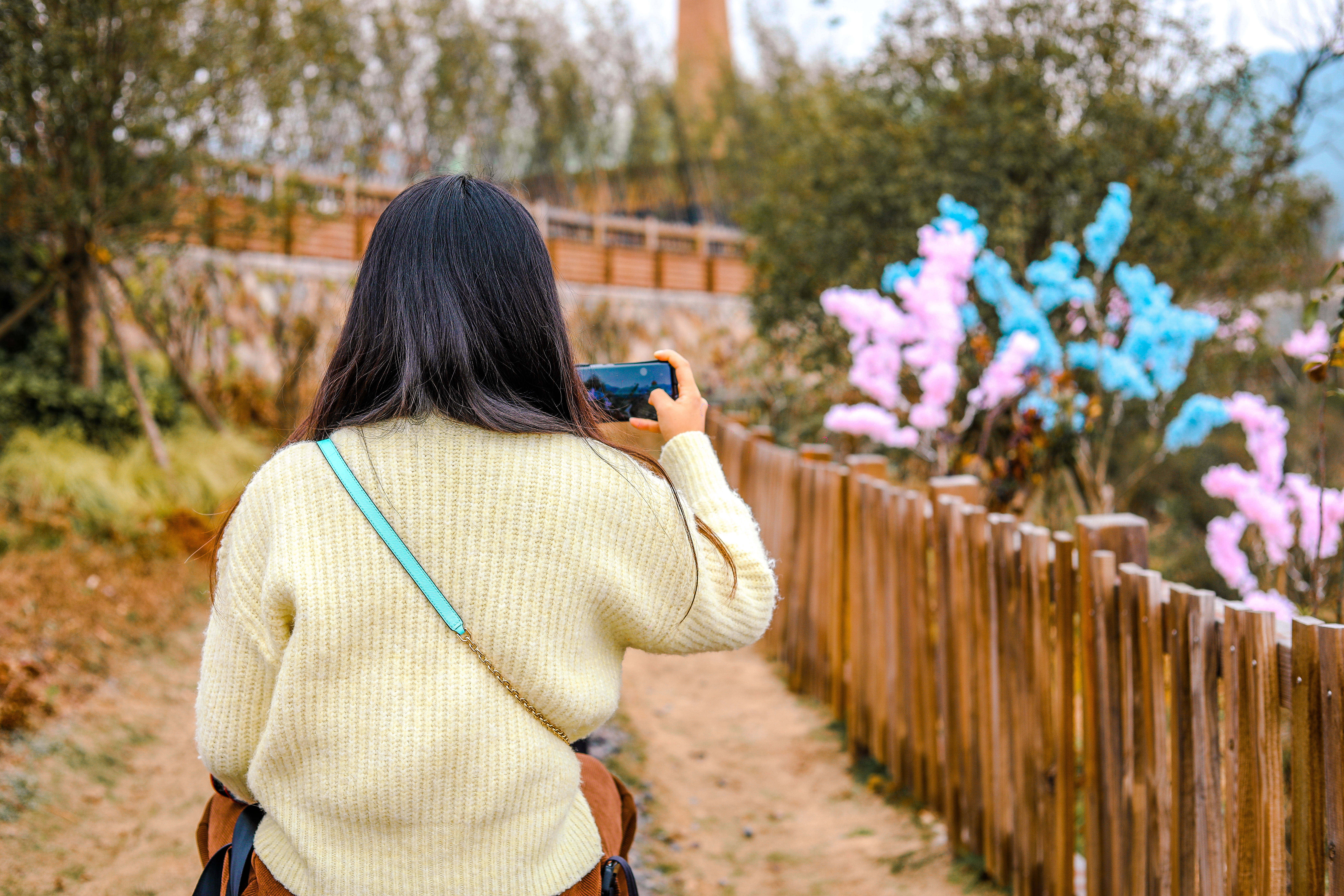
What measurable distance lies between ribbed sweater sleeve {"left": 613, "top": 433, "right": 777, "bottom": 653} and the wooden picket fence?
101 cm

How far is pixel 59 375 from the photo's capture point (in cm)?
699

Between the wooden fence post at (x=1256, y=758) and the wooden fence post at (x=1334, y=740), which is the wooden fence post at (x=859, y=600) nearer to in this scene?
the wooden fence post at (x=1256, y=758)

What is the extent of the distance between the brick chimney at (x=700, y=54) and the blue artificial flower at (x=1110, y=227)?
15.9m

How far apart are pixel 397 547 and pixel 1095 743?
6.05 ft

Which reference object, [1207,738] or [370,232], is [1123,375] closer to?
[1207,738]

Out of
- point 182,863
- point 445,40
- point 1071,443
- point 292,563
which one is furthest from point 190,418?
point 445,40

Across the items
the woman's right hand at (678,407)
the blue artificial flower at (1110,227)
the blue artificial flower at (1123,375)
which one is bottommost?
the blue artificial flower at (1123,375)

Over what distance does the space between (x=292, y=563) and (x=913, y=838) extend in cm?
269

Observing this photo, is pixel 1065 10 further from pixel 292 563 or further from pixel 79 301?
pixel 292 563

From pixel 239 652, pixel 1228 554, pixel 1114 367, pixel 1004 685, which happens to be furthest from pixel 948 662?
pixel 239 652

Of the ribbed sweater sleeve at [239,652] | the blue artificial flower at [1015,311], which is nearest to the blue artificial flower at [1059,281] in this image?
the blue artificial flower at [1015,311]

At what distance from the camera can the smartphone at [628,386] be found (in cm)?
150

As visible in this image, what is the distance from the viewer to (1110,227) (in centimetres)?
462

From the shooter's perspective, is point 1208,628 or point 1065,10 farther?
point 1065,10
